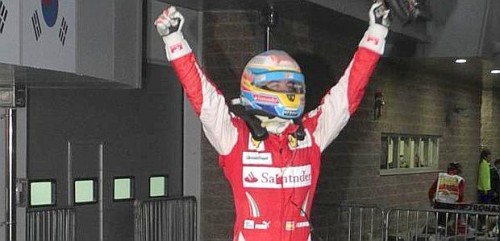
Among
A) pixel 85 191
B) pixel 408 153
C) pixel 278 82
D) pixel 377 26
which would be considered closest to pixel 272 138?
pixel 278 82

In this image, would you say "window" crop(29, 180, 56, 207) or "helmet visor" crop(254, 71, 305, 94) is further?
"window" crop(29, 180, 56, 207)

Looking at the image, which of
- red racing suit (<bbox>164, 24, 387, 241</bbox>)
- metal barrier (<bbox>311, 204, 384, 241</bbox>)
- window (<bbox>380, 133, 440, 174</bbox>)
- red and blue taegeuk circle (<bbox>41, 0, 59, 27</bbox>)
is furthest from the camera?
window (<bbox>380, 133, 440, 174</bbox>)

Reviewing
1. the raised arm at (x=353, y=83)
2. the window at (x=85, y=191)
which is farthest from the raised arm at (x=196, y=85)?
the window at (x=85, y=191)

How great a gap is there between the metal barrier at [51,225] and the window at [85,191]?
0.26 m

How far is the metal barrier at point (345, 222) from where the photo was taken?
11.1 meters

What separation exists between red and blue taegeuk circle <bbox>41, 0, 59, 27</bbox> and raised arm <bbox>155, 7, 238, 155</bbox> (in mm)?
1932

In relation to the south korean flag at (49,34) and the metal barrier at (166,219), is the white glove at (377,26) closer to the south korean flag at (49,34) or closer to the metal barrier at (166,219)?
the south korean flag at (49,34)

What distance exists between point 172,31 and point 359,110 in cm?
897

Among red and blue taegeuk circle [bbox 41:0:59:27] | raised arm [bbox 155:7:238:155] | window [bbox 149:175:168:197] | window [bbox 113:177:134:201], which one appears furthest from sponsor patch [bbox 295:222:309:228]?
window [bbox 149:175:168:197]

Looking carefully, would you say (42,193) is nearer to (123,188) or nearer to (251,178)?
(123,188)

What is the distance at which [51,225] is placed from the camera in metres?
8.09

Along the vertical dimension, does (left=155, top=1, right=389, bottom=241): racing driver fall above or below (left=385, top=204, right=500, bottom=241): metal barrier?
above

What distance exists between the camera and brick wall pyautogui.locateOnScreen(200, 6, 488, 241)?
980 cm

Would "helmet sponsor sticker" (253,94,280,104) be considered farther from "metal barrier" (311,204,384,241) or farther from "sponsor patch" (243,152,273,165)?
"metal barrier" (311,204,384,241)
